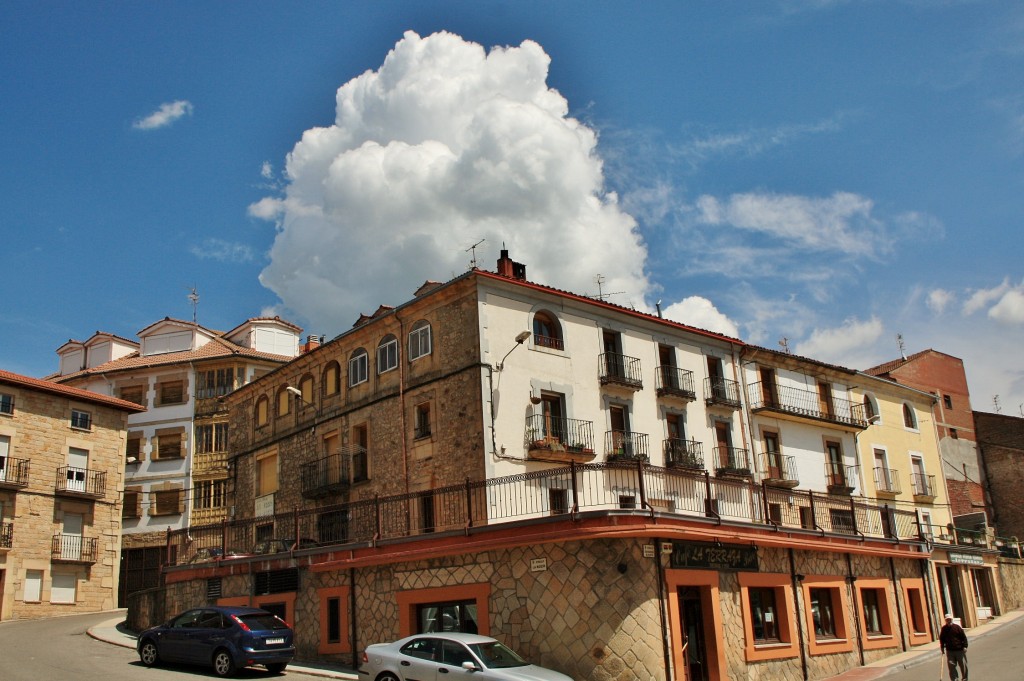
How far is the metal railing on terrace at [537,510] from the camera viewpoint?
18719 millimetres

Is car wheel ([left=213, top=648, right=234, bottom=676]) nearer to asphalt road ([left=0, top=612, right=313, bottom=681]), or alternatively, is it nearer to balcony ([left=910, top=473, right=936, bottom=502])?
asphalt road ([left=0, top=612, right=313, bottom=681])

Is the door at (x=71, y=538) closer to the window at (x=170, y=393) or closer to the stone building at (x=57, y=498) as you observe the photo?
the stone building at (x=57, y=498)

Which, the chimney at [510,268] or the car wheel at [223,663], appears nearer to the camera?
the car wheel at [223,663]

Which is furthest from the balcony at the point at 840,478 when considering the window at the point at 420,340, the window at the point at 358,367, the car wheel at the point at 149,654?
the car wheel at the point at 149,654

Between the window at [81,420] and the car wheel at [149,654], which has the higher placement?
the window at [81,420]

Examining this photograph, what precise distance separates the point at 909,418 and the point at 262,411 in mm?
30150

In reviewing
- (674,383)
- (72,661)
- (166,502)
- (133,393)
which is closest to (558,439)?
(674,383)

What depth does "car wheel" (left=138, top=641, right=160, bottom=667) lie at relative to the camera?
60.6 feet

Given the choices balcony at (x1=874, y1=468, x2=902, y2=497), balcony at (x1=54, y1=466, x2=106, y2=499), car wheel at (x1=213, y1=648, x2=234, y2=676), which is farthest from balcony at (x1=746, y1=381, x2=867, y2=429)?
balcony at (x1=54, y1=466, x2=106, y2=499)

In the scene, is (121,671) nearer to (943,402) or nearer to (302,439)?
(302,439)

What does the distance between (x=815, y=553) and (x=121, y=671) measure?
1563 centimetres

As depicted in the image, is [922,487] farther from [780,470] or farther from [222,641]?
[222,641]

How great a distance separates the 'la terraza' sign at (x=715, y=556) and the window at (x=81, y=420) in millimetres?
30034

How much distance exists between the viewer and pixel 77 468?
123 ft
